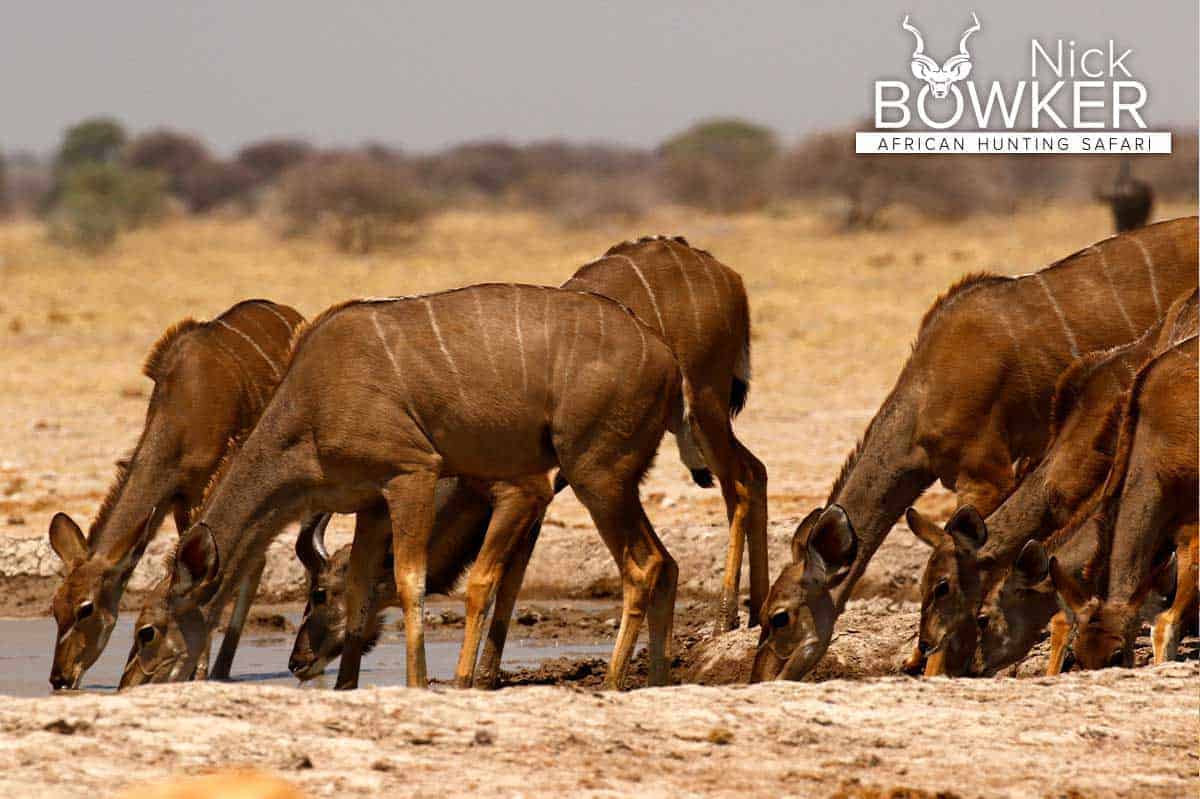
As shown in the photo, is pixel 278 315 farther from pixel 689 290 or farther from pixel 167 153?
pixel 167 153

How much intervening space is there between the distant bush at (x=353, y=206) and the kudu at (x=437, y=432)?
28.8m

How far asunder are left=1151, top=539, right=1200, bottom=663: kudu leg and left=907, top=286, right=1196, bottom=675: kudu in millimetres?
460

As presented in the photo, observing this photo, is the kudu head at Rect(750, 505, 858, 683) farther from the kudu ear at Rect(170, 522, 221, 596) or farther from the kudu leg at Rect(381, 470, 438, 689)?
the kudu ear at Rect(170, 522, 221, 596)

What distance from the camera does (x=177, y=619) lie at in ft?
27.0

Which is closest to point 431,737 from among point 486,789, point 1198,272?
point 486,789

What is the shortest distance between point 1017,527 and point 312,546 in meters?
3.16

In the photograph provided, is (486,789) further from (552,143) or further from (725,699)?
(552,143)

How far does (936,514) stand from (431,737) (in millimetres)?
7374

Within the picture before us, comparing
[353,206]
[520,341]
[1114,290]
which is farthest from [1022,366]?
[353,206]

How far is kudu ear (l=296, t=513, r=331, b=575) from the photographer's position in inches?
363

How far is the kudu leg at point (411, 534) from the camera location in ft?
26.4

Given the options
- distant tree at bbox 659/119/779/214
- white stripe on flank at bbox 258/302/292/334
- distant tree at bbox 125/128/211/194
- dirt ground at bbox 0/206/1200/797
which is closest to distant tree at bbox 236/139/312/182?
distant tree at bbox 125/128/211/194

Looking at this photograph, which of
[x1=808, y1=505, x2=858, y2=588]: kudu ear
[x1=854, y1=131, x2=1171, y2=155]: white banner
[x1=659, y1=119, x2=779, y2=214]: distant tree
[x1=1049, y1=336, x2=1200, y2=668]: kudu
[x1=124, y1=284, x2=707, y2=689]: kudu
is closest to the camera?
[x1=1049, y1=336, x2=1200, y2=668]: kudu

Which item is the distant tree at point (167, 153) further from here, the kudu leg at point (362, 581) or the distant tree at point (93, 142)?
the kudu leg at point (362, 581)
